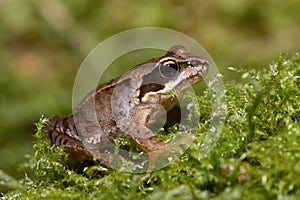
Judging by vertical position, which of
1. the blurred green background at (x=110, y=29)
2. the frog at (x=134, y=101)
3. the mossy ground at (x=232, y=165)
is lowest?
the mossy ground at (x=232, y=165)

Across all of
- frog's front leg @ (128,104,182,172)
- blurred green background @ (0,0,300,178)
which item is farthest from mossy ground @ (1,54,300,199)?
blurred green background @ (0,0,300,178)

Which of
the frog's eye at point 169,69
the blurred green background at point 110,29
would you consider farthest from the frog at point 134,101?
the blurred green background at point 110,29

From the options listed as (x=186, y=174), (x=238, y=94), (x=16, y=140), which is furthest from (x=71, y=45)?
(x=186, y=174)

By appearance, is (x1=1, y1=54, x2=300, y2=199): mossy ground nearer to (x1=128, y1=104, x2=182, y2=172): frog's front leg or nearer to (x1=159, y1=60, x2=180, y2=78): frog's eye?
(x1=128, y1=104, x2=182, y2=172): frog's front leg

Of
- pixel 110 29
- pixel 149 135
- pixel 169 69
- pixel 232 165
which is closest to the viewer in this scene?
pixel 232 165

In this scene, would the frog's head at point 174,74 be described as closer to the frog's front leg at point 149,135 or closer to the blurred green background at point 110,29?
the frog's front leg at point 149,135

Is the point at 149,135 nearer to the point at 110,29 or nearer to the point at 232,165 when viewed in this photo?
the point at 232,165

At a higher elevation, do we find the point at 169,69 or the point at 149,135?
the point at 169,69

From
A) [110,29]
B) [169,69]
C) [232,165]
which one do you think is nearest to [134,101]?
[169,69]
